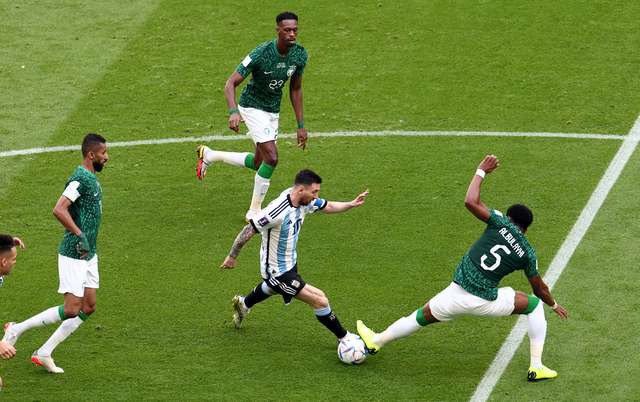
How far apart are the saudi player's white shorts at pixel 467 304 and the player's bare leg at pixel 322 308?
3.41 feet

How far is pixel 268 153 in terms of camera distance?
16156 mm

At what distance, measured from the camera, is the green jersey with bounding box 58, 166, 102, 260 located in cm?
1284

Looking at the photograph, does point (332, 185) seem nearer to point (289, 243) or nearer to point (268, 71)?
point (268, 71)

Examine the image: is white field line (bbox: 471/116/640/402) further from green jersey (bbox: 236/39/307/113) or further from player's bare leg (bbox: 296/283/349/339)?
green jersey (bbox: 236/39/307/113)

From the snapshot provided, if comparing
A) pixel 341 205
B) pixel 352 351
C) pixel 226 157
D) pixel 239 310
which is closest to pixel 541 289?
pixel 352 351

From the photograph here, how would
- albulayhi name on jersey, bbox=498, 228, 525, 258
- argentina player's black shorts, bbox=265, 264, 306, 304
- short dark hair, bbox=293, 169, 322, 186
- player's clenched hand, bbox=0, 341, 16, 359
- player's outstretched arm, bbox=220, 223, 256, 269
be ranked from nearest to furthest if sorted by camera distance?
player's clenched hand, bbox=0, 341, 16, 359 < albulayhi name on jersey, bbox=498, 228, 525, 258 < short dark hair, bbox=293, 169, 322, 186 < argentina player's black shorts, bbox=265, 264, 306, 304 < player's outstretched arm, bbox=220, 223, 256, 269

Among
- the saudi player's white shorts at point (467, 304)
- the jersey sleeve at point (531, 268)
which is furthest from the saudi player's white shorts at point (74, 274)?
the jersey sleeve at point (531, 268)

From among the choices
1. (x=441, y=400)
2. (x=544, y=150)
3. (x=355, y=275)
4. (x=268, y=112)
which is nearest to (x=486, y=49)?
(x=544, y=150)

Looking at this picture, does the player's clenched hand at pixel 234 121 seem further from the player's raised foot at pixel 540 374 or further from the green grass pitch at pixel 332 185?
the player's raised foot at pixel 540 374

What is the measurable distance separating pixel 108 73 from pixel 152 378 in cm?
851

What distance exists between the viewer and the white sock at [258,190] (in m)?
16.1

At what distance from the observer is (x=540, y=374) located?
1284cm

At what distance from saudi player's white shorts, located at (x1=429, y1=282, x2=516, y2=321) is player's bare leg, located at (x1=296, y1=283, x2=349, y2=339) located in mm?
1040

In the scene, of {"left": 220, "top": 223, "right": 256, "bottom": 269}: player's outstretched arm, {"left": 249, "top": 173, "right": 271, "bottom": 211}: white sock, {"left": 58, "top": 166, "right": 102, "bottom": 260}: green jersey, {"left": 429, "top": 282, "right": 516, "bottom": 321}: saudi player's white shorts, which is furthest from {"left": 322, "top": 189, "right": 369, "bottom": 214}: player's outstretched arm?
{"left": 249, "top": 173, "right": 271, "bottom": 211}: white sock
